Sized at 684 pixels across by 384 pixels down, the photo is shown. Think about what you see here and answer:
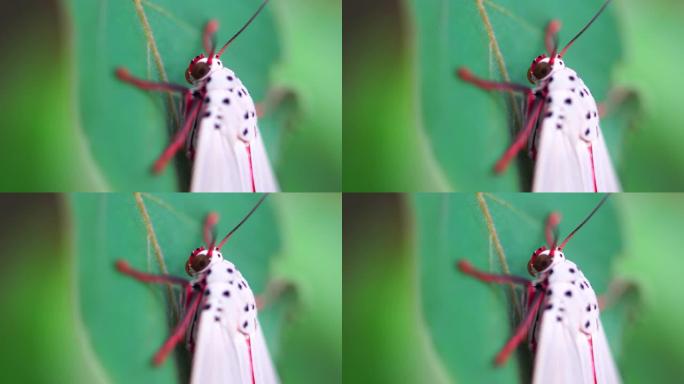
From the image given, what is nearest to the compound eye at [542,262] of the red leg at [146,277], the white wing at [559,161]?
the white wing at [559,161]

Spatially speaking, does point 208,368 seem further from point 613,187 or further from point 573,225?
point 613,187

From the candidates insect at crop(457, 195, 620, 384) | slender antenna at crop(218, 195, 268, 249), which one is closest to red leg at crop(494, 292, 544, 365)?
insect at crop(457, 195, 620, 384)

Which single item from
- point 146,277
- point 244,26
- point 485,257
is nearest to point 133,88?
point 244,26

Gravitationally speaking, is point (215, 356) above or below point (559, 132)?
below

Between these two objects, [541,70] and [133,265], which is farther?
[541,70]

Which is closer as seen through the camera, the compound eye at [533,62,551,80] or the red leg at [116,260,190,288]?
the red leg at [116,260,190,288]

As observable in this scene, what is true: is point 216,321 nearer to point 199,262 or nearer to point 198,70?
point 199,262

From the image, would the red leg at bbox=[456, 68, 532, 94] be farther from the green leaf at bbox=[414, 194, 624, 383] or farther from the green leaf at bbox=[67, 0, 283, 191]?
the green leaf at bbox=[67, 0, 283, 191]
